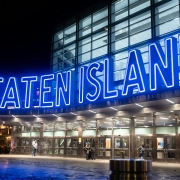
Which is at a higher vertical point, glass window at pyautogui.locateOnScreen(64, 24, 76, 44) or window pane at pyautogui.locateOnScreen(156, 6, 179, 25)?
glass window at pyautogui.locateOnScreen(64, 24, 76, 44)

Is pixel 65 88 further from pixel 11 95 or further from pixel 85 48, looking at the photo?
pixel 85 48

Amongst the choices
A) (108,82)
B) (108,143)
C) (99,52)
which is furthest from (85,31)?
(108,143)

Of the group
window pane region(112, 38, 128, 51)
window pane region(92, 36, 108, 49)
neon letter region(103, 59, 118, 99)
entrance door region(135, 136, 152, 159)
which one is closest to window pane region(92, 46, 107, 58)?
window pane region(92, 36, 108, 49)

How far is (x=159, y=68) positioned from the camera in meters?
22.5

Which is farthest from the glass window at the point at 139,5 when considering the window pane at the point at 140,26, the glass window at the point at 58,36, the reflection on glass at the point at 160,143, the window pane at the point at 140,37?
the reflection on glass at the point at 160,143

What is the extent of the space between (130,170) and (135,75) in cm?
2042

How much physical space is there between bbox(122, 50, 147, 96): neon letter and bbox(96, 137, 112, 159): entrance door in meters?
6.70

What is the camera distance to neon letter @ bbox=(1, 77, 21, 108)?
32.7 m

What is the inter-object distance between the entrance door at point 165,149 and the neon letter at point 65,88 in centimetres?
991

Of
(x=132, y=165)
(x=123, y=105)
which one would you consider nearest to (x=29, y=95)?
(x=123, y=105)

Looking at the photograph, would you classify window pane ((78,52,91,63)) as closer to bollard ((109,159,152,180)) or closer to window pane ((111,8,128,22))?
window pane ((111,8,128,22))

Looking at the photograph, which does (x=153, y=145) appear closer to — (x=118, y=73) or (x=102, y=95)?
(x=102, y=95)

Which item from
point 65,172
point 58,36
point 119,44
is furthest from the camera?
point 58,36

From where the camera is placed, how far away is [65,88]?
1185 inches
